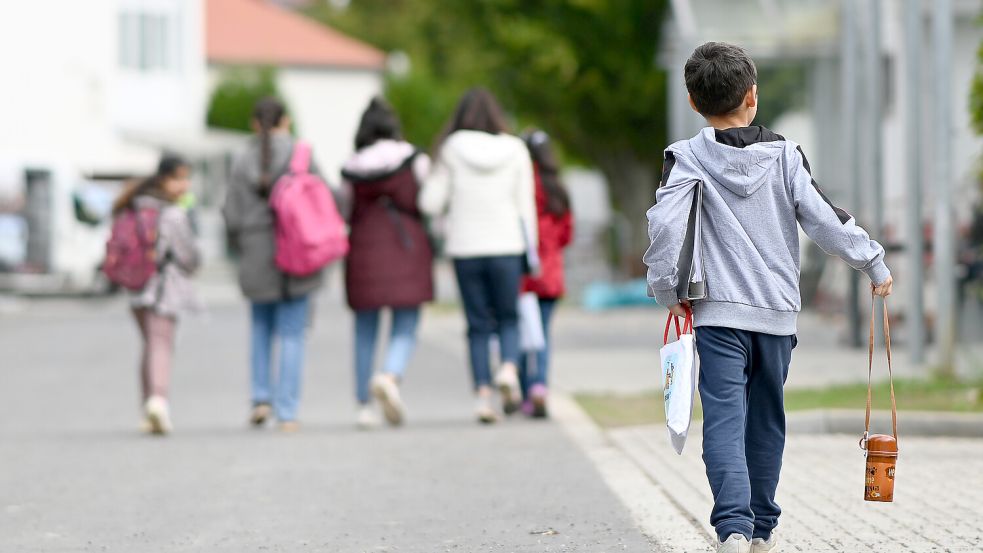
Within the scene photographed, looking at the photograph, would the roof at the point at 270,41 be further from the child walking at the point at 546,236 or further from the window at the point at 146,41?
the child walking at the point at 546,236

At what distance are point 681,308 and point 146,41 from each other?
3787 centimetres

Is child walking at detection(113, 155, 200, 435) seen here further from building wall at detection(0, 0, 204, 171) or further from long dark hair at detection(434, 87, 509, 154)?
building wall at detection(0, 0, 204, 171)

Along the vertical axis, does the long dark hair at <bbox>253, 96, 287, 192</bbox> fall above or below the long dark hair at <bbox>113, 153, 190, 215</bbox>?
above

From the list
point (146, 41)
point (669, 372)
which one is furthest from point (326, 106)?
point (669, 372)

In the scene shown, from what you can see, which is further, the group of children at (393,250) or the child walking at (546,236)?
the child walking at (546,236)

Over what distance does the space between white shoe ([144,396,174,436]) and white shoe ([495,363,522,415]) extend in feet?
5.85

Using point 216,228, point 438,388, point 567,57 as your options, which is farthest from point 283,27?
point 438,388

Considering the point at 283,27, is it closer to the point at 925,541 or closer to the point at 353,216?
the point at 353,216

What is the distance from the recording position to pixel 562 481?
732 centimetres

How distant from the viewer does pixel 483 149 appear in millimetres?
9406

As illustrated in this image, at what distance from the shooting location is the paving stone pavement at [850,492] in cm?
574

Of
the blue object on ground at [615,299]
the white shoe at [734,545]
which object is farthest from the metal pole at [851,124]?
the white shoe at [734,545]

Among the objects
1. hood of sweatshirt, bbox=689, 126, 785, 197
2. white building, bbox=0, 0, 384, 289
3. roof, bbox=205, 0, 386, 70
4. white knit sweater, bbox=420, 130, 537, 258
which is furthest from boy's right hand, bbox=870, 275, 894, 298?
roof, bbox=205, 0, 386, 70

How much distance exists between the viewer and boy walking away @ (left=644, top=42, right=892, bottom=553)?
4957 mm
